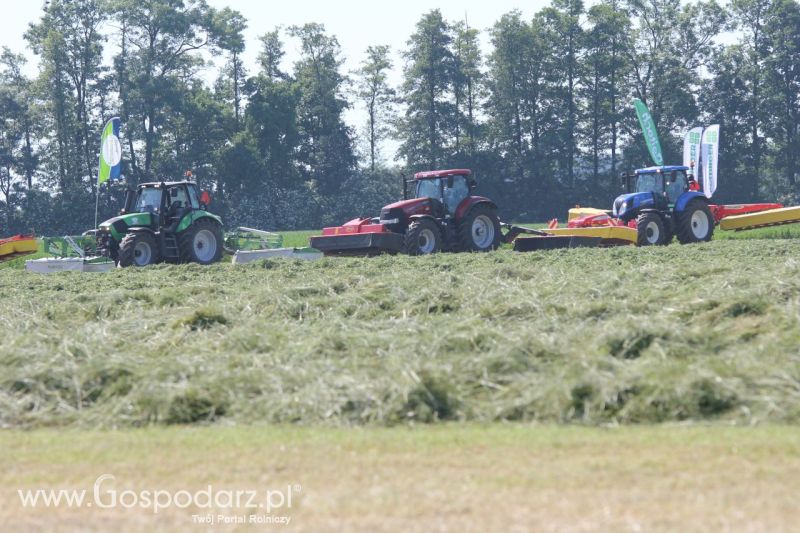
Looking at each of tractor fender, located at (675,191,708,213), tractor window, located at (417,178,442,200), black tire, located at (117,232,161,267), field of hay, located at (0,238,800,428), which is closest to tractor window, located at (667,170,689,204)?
tractor fender, located at (675,191,708,213)

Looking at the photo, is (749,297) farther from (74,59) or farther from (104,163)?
(74,59)

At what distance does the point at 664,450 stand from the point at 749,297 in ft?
13.0

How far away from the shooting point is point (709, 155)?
31.8m

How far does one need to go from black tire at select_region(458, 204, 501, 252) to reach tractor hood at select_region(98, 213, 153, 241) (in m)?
7.00

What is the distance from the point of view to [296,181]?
55719 millimetres

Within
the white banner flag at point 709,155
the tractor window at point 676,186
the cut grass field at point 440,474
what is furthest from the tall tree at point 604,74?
the cut grass field at point 440,474

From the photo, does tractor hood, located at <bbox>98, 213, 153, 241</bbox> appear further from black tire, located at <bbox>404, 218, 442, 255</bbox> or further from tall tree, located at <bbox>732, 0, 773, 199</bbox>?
tall tree, located at <bbox>732, 0, 773, 199</bbox>

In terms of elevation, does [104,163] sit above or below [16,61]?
below

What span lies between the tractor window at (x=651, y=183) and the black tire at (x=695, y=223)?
86 cm

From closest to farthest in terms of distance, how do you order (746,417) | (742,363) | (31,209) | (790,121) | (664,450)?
(664,450) → (746,417) → (742,363) → (31,209) → (790,121)

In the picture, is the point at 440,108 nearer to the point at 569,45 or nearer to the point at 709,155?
the point at 569,45

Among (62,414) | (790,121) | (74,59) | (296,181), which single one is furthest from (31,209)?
(62,414)

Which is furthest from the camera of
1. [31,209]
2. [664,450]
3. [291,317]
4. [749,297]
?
[31,209]

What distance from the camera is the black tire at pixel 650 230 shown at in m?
23.7
